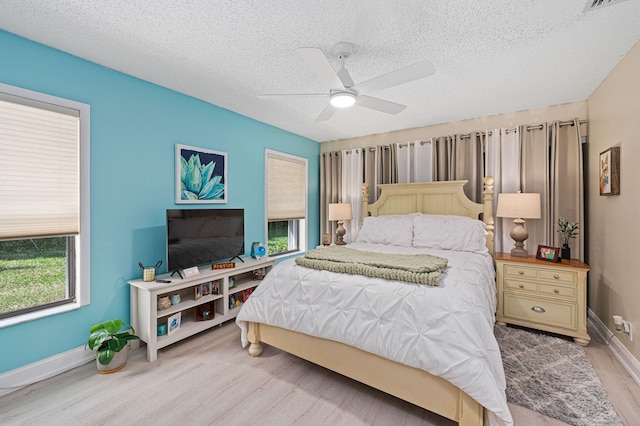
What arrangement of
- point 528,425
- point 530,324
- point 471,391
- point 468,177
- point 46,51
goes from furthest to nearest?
1. point 468,177
2. point 530,324
3. point 46,51
4. point 528,425
5. point 471,391

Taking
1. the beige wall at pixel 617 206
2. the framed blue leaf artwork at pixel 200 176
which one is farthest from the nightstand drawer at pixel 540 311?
the framed blue leaf artwork at pixel 200 176

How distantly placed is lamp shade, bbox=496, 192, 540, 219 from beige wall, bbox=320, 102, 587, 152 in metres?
1.01

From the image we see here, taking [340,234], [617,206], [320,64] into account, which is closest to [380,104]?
[320,64]

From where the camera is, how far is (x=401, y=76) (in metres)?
1.89

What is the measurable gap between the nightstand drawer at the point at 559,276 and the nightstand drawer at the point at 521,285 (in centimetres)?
12

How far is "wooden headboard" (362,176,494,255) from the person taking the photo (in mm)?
3471

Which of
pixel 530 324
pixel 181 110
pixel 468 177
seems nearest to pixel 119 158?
pixel 181 110

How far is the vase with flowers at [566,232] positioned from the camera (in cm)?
289

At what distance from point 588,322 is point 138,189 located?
477 centimetres

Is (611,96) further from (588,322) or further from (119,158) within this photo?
(119,158)

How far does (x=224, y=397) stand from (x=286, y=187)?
2.95m

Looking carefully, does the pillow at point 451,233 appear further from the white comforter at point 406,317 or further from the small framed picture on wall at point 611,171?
the small framed picture on wall at point 611,171

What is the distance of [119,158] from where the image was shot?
2.47 meters

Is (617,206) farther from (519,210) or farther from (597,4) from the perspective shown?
(597,4)
